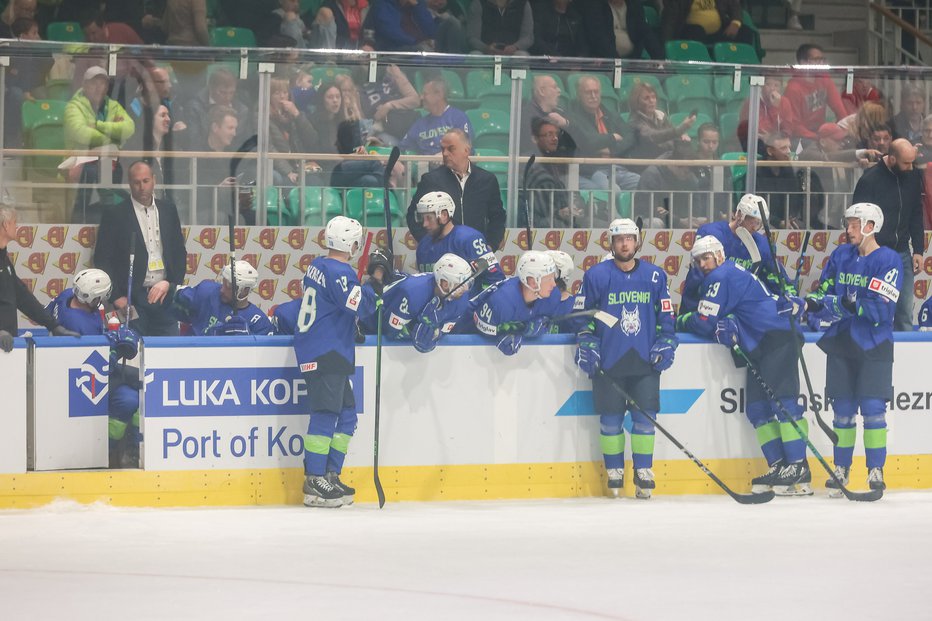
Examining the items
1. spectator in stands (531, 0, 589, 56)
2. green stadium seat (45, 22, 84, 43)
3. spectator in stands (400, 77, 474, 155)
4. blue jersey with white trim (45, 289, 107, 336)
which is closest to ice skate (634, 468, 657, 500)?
spectator in stands (400, 77, 474, 155)

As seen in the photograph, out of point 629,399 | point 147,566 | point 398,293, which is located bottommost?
point 147,566

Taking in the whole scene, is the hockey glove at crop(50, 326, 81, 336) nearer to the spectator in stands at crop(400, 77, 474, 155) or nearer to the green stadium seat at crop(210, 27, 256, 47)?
the spectator in stands at crop(400, 77, 474, 155)

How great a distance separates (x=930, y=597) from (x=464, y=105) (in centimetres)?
480

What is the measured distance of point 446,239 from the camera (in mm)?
9422

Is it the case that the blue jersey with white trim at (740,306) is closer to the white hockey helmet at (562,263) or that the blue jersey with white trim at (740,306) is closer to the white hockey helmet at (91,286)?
the white hockey helmet at (562,263)

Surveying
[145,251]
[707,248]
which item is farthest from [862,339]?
[145,251]

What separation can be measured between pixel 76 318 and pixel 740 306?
3.66 meters

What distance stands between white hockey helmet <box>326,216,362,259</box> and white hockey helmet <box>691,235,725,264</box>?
1.95 metres

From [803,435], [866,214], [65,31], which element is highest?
[65,31]

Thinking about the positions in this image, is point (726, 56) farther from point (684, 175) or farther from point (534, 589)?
point (534, 589)

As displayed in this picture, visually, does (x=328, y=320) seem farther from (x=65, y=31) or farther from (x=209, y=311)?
(x=65, y=31)

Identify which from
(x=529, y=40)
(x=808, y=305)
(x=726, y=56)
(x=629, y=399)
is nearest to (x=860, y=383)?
(x=808, y=305)

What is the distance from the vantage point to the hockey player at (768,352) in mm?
9133

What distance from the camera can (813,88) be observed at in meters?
10.7
